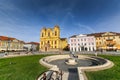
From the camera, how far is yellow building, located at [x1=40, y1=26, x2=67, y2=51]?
237 feet

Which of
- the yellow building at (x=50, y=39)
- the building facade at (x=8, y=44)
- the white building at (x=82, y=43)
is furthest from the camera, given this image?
the yellow building at (x=50, y=39)

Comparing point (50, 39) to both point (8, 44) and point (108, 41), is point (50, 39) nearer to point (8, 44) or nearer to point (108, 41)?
point (8, 44)

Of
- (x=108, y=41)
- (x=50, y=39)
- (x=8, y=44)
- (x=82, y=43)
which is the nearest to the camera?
(x=108, y=41)

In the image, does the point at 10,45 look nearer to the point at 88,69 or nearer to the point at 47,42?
the point at 47,42

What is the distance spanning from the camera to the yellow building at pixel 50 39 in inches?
2846

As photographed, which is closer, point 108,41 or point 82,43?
point 108,41

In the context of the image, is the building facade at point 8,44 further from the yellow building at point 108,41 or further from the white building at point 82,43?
the yellow building at point 108,41

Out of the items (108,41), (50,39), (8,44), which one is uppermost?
(50,39)

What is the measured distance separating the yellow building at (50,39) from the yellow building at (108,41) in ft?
89.4

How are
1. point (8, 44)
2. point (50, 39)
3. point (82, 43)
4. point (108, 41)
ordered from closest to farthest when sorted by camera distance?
point (108, 41), point (82, 43), point (8, 44), point (50, 39)

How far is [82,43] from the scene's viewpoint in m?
68.0

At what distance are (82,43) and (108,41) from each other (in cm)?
1590

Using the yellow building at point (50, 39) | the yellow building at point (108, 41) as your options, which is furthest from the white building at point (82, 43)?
the yellow building at point (50, 39)

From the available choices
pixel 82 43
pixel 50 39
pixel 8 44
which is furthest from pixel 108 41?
pixel 8 44
